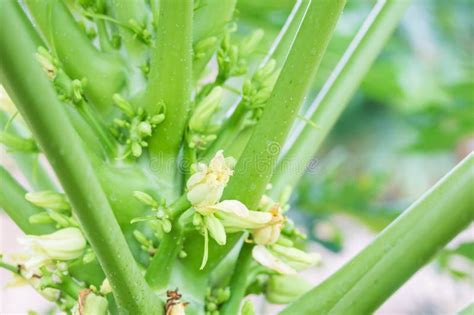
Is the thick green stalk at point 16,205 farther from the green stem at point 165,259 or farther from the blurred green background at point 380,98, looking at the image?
the blurred green background at point 380,98

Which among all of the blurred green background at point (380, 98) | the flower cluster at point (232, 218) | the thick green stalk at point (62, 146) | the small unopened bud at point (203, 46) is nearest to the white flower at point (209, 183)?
the flower cluster at point (232, 218)

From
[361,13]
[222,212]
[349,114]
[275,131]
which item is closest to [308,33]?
[275,131]

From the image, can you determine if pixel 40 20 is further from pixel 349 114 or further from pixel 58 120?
pixel 349 114

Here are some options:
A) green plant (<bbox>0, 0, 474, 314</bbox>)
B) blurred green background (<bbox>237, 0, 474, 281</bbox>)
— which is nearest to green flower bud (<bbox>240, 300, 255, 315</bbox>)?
green plant (<bbox>0, 0, 474, 314</bbox>)

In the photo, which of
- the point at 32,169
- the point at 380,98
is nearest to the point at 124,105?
the point at 32,169

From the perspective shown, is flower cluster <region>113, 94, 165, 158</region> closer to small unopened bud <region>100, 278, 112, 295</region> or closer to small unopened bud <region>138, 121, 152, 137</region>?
small unopened bud <region>138, 121, 152, 137</region>

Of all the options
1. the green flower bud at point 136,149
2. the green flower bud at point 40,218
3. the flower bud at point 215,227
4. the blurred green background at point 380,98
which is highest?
the green flower bud at point 136,149

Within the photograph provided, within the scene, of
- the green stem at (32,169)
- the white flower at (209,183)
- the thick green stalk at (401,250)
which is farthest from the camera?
the green stem at (32,169)
